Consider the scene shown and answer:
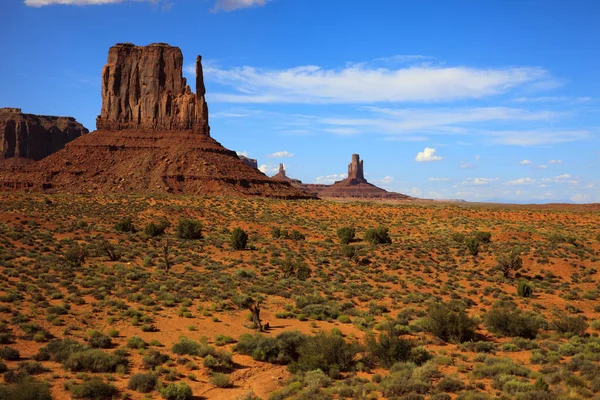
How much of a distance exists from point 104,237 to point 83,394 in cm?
2782

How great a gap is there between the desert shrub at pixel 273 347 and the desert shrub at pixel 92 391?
505cm

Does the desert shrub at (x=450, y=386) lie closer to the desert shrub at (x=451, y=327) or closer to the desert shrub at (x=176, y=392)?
the desert shrub at (x=451, y=327)

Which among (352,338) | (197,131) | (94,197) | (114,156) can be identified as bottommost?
(352,338)

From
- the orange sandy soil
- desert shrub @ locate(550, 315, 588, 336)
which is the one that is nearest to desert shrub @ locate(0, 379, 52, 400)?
the orange sandy soil

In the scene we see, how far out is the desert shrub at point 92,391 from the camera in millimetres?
12812

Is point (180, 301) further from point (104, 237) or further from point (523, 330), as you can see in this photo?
point (104, 237)

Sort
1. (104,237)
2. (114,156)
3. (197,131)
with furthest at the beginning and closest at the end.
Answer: (197,131) → (114,156) → (104,237)

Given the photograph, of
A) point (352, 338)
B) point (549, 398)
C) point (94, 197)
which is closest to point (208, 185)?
point (94, 197)

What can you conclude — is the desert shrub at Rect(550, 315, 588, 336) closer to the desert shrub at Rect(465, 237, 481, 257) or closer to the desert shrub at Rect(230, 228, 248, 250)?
the desert shrub at Rect(465, 237, 481, 257)

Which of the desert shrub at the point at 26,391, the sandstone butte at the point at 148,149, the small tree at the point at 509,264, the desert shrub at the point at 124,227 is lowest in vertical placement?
the desert shrub at the point at 26,391

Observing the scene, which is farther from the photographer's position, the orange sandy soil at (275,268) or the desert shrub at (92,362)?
the orange sandy soil at (275,268)

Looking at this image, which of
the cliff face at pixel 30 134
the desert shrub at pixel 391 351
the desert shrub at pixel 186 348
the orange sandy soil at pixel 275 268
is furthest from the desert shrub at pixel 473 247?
the cliff face at pixel 30 134

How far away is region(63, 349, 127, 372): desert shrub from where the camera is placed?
14637 millimetres

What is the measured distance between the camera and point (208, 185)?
8400 centimetres
